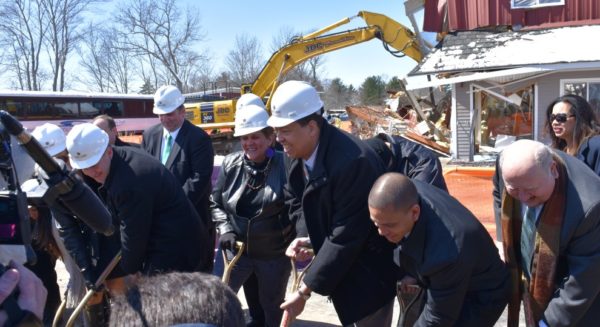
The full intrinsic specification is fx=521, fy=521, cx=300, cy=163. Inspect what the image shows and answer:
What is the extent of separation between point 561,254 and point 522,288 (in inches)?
17.3

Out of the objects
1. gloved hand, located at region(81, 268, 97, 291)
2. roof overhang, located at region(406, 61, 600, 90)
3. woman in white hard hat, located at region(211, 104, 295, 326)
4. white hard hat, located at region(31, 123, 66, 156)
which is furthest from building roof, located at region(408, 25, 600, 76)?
gloved hand, located at region(81, 268, 97, 291)

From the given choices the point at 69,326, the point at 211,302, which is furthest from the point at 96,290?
the point at 211,302

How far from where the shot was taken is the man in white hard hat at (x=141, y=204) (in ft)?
9.12

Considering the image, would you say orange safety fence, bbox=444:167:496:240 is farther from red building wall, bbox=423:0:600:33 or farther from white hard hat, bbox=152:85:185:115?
red building wall, bbox=423:0:600:33

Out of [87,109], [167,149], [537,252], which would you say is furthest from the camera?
[87,109]

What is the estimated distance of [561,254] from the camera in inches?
88.7

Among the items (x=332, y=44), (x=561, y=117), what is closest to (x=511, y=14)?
(x=332, y=44)

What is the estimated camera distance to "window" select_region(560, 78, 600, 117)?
468 inches

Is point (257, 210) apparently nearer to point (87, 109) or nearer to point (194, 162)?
point (194, 162)

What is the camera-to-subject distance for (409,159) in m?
3.70

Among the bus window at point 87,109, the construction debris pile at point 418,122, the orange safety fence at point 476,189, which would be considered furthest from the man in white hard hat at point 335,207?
the bus window at point 87,109

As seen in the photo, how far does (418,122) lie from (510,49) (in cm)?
621

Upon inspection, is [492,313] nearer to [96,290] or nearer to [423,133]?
[96,290]

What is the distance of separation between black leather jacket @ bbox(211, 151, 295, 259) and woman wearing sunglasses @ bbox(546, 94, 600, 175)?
2001 mm
